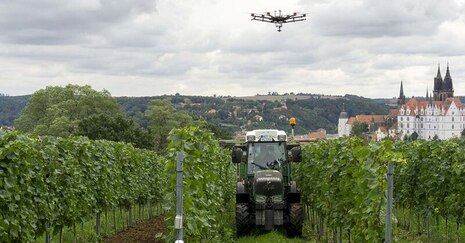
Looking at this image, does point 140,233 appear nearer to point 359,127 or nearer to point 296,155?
point 296,155

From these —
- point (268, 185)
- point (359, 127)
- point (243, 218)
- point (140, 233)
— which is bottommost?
point (359, 127)

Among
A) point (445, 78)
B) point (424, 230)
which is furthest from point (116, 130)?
point (445, 78)

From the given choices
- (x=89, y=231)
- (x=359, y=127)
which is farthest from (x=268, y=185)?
(x=359, y=127)

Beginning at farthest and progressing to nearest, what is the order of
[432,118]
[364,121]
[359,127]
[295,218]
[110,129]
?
1. [364,121]
2. [432,118]
3. [359,127]
4. [110,129]
5. [295,218]

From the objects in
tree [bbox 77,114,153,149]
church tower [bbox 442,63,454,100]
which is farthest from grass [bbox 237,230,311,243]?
church tower [bbox 442,63,454,100]

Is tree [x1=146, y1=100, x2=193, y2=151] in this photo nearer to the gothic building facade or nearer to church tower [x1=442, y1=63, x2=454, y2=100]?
the gothic building facade

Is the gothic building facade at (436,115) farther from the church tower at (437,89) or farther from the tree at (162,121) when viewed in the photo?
the tree at (162,121)
